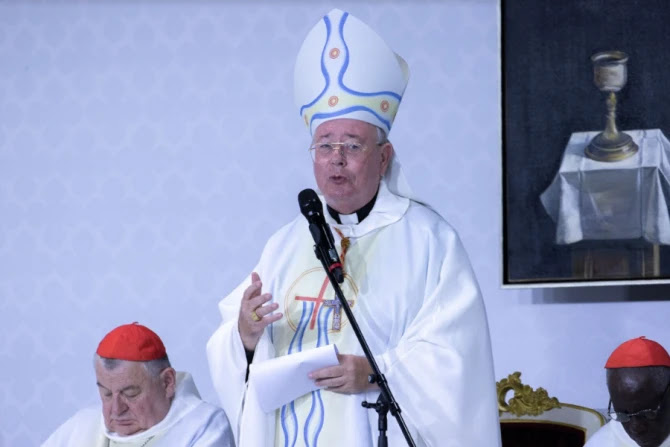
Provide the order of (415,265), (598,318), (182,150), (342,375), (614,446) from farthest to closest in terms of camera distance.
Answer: (182,150) → (598,318) → (614,446) → (415,265) → (342,375)

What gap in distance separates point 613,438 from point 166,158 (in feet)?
9.63

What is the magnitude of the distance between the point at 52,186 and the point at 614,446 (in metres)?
3.43

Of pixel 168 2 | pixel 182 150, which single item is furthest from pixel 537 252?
pixel 168 2

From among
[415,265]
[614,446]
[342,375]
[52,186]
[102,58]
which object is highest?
[102,58]

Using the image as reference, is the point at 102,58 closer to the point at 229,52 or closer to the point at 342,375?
the point at 229,52

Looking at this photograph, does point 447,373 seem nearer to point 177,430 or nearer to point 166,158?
point 177,430

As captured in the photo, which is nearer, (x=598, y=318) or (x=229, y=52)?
(x=598, y=318)

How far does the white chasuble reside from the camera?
3785mm

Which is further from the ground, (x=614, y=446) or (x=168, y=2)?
(x=168, y=2)

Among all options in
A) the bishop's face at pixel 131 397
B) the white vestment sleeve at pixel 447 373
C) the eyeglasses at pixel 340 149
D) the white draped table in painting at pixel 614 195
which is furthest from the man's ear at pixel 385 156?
the white draped table in painting at pixel 614 195

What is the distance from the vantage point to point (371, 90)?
4133 mm

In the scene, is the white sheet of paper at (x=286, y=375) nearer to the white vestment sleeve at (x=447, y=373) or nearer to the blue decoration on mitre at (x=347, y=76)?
the white vestment sleeve at (x=447, y=373)

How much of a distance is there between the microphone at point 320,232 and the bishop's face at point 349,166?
41cm

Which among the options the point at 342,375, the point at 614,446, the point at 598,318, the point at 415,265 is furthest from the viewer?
the point at 598,318
